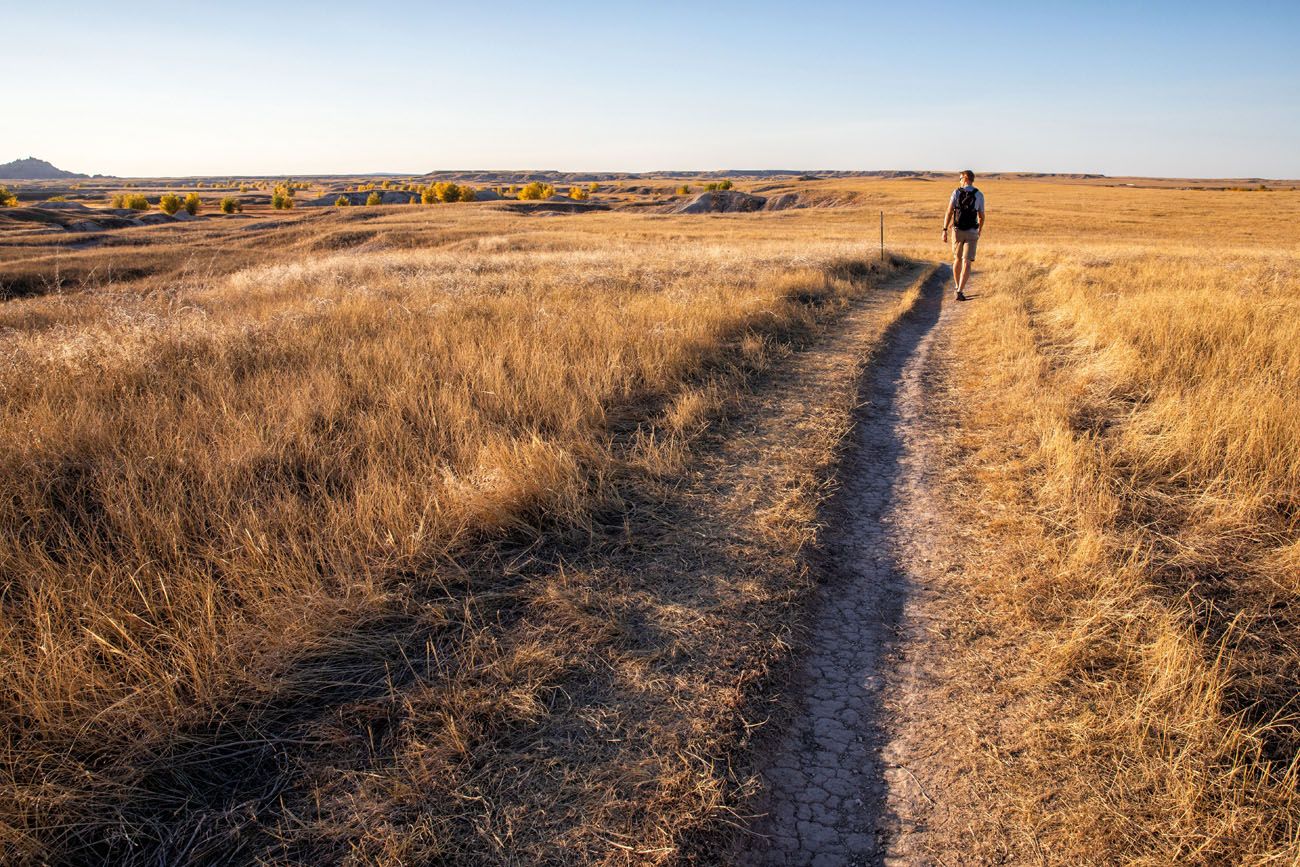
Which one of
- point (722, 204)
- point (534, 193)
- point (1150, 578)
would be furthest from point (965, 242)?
point (534, 193)

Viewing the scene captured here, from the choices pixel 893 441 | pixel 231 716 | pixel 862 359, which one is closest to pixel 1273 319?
pixel 862 359

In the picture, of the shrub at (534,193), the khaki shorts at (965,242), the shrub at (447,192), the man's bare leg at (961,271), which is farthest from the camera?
the shrub at (534,193)

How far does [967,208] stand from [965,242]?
31.4 inches

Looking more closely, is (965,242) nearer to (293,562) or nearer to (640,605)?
(640,605)

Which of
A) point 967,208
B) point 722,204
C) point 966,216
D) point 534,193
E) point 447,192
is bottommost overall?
point 966,216

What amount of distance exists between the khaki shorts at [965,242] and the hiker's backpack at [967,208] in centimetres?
12

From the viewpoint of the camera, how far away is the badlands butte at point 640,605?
89.6 inches

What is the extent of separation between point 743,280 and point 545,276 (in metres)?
4.40

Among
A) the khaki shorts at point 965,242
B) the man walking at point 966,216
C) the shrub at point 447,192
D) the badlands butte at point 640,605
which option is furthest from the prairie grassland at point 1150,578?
the shrub at point 447,192

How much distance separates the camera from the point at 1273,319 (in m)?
8.05

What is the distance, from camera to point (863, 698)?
294cm

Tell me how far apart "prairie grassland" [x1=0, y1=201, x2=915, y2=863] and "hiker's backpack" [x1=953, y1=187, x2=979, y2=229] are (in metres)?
7.13

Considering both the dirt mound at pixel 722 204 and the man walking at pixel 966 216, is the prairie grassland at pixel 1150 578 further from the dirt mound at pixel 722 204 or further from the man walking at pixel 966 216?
the dirt mound at pixel 722 204

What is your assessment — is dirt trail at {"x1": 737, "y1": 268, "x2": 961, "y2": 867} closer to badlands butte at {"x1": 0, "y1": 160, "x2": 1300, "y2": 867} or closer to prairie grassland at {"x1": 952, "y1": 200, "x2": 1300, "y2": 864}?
badlands butte at {"x1": 0, "y1": 160, "x2": 1300, "y2": 867}
